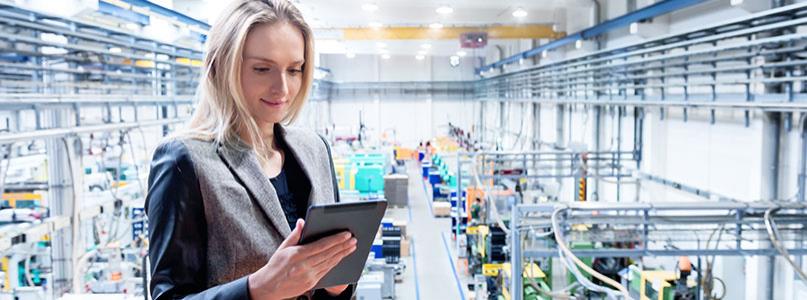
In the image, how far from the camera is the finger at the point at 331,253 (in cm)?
74

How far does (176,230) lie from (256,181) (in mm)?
129

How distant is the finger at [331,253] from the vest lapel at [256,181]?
122mm

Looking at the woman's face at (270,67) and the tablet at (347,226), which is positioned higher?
the woman's face at (270,67)

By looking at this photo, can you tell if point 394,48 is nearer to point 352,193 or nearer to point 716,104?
point 352,193

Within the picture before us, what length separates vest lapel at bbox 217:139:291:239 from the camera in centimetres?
83

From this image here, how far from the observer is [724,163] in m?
5.29

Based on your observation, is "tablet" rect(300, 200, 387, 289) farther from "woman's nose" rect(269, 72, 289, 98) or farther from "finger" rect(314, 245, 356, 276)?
"woman's nose" rect(269, 72, 289, 98)

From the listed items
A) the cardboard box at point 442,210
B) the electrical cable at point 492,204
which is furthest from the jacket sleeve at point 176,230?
the cardboard box at point 442,210

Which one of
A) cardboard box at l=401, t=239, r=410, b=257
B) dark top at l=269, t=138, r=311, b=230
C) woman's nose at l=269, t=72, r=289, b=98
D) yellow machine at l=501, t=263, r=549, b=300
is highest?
woman's nose at l=269, t=72, r=289, b=98

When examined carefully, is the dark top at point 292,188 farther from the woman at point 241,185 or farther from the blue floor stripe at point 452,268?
the blue floor stripe at point 452,268

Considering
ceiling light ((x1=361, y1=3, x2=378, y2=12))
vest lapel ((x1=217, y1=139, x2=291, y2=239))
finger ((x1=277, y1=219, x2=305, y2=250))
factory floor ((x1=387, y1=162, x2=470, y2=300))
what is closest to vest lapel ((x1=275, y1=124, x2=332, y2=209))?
vest lapel ((x1=217, y1=139, x2=291, y2=239))

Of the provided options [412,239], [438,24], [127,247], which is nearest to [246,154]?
[127,247]

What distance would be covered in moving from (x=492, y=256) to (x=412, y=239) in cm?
358

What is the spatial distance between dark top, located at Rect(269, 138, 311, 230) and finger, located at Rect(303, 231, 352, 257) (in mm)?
190
